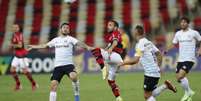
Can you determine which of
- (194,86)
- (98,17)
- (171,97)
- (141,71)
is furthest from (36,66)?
(171,97)

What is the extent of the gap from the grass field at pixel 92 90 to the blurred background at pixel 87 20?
278cm

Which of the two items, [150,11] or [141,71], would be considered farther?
[150,11]

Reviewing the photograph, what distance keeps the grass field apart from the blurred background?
2778mm

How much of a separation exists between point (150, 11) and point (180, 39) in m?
19.8

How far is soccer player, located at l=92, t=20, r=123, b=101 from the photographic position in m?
16.9

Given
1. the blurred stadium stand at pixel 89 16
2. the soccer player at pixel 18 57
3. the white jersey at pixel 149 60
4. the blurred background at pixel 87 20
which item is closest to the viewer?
the white jersey at pixel 149 60

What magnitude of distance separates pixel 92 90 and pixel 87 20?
17031 millimetres

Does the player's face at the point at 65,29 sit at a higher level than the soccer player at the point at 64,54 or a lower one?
higher

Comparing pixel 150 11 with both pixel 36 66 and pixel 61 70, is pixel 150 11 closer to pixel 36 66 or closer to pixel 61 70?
pixel 36 66

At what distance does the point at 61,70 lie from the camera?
52.8ft

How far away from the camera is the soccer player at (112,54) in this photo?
666 inches

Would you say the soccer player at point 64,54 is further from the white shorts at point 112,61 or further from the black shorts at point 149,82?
the black shorts at point 149,82

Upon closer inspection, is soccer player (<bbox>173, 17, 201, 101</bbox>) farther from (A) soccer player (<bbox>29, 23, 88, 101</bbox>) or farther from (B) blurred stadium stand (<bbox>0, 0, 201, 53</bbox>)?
(B) blurred stadium stand (<bbox>0, 0, 201, 53</bbox>)

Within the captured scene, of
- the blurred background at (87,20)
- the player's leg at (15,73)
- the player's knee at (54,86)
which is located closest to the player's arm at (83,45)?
the player's knee at (54,86)
